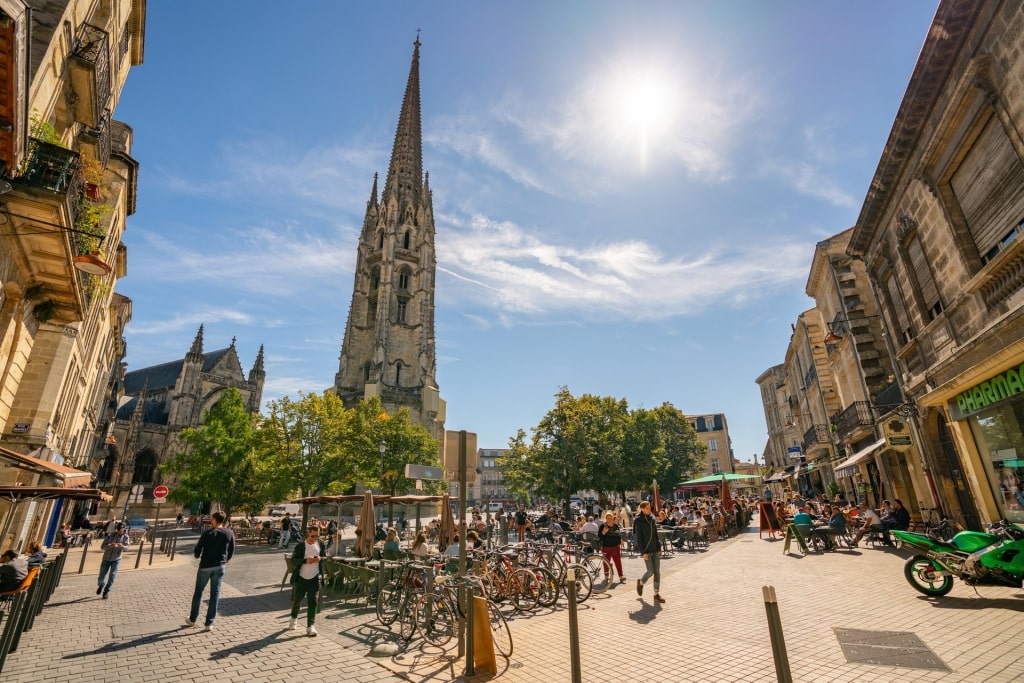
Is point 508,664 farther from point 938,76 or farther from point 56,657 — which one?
point 938,76

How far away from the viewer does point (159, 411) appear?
5794 centimetres

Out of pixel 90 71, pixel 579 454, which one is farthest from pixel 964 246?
pixel 579 454

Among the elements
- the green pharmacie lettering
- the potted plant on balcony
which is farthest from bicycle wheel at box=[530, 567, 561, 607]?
the potted plant on balcony

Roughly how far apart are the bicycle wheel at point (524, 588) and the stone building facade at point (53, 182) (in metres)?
8.61

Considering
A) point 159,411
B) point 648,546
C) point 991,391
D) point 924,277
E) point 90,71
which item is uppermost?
point 159,411

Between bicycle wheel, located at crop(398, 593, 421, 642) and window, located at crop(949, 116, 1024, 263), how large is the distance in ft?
37.9

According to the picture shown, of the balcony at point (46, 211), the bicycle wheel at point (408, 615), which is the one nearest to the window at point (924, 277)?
the bicycle wheel at point (408, 615)

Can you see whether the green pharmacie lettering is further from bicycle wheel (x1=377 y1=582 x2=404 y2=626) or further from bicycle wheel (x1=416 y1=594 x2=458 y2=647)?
bicycle wheel (x1=377 y1=582 x2=404 y2=626)

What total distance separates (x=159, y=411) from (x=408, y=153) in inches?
1878

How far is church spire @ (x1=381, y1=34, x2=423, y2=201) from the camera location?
6581 centimetres

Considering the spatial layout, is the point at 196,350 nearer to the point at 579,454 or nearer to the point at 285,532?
the point at 285,532

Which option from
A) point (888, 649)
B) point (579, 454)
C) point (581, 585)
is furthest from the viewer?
point (579, 454)

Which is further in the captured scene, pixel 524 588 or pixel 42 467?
pixel 524 588

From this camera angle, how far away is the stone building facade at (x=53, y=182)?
639cm
